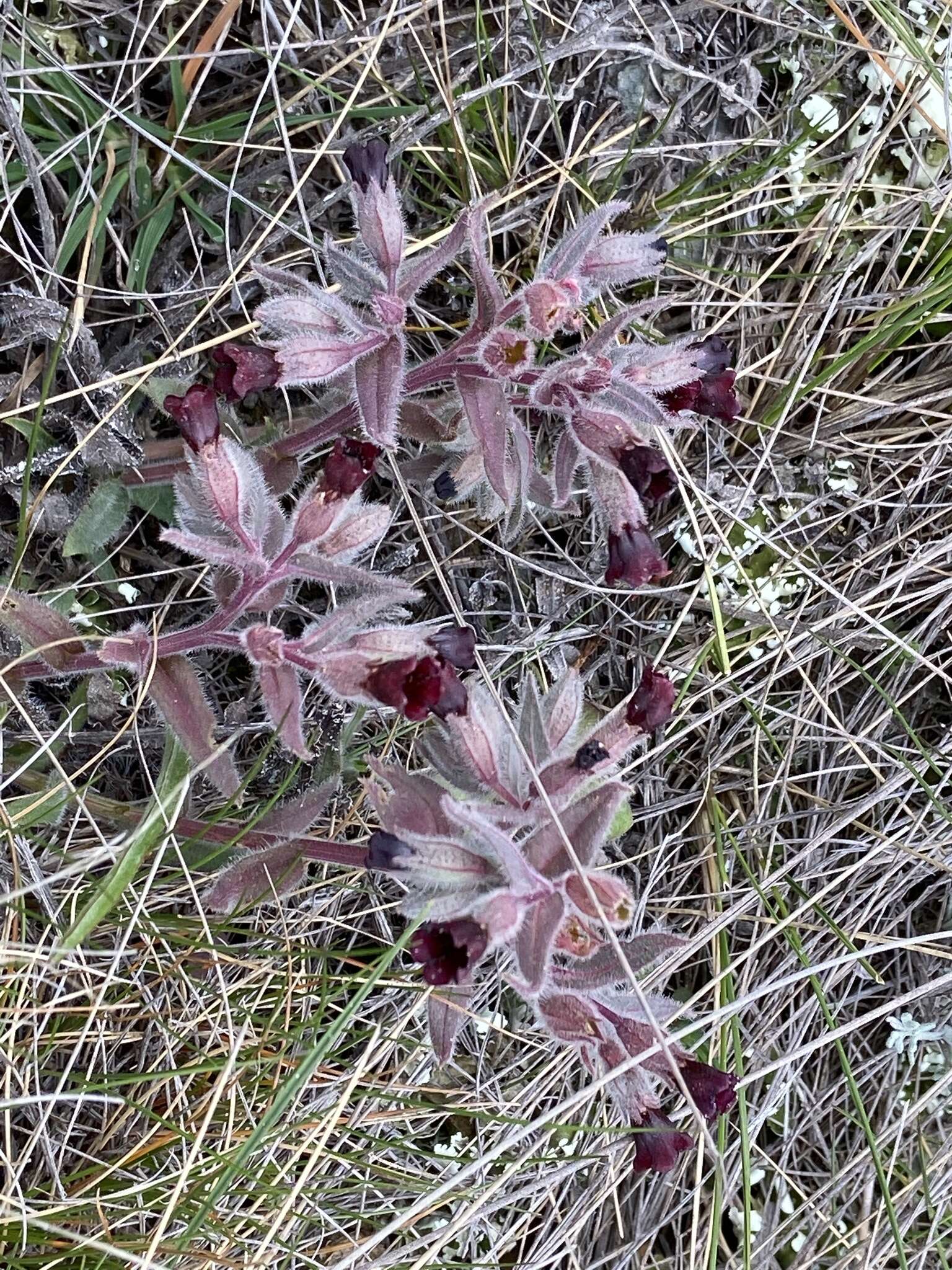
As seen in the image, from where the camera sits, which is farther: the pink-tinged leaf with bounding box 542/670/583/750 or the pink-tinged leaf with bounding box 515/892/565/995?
the pink-tinged leaf with bounding box 542/670/583/750

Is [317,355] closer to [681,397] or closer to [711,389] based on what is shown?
[681,397]

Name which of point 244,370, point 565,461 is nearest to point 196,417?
point 244,370

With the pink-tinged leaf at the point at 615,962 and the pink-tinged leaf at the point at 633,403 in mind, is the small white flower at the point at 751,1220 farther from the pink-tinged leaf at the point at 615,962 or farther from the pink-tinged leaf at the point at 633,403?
the pink-tinged leaf at the point at 633,403

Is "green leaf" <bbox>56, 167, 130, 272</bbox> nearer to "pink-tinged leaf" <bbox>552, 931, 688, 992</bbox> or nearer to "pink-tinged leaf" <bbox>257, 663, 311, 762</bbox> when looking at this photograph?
"pink-tinged leaf" <bbox>257, 663, 311, 762</bbox>

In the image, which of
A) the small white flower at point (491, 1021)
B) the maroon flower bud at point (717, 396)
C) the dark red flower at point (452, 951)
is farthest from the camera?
the small white flower at point (491, 1021)

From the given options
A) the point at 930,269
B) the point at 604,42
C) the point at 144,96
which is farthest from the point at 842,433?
the point at 144,96

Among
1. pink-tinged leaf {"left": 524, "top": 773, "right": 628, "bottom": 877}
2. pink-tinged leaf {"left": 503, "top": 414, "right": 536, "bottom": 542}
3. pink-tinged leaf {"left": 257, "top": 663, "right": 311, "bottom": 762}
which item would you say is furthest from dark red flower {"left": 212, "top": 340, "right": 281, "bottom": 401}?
pink-tinged leaf {"left": 524, "top": 773, "right": 628, "bottom": 877}

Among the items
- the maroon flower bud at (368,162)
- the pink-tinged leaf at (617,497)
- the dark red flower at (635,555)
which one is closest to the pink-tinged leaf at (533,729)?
the dark red flower at (635,555)
